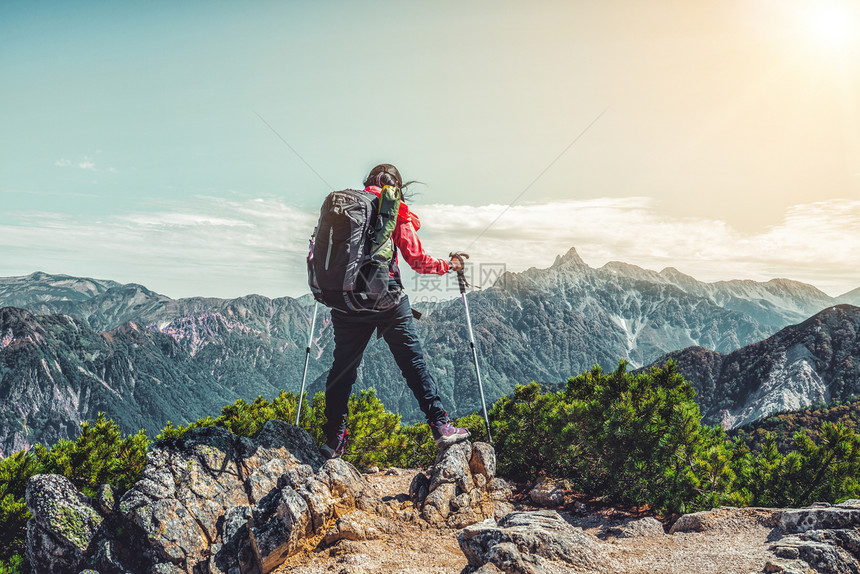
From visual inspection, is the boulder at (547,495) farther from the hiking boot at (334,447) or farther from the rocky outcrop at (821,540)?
the hiking boot at (334,447)

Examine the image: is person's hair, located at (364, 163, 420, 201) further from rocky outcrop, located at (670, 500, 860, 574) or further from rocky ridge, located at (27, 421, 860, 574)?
rocky outcrop, located at (670, 500, 860, 574)

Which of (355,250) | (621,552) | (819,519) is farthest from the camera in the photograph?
(355,250)

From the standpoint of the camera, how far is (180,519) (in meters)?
7.04

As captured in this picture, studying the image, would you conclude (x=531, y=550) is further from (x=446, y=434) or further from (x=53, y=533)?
(x=53, y=533)

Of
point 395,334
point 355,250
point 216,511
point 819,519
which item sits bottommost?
point 216,511

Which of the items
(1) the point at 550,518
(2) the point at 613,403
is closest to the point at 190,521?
(1) the point at 550,518

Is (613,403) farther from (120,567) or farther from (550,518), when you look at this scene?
(120,567)

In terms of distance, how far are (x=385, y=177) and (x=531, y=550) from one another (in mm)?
6545

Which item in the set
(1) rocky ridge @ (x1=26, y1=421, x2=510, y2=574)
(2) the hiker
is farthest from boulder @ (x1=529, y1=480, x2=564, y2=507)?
(2) the hiker

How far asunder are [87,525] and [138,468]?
1.32 metres

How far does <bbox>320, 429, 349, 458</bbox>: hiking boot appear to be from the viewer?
958 centimetres

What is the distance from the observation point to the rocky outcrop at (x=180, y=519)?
6.70 meters

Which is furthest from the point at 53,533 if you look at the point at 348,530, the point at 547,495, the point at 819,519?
the point at 819,519

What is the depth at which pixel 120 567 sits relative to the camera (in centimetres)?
668
